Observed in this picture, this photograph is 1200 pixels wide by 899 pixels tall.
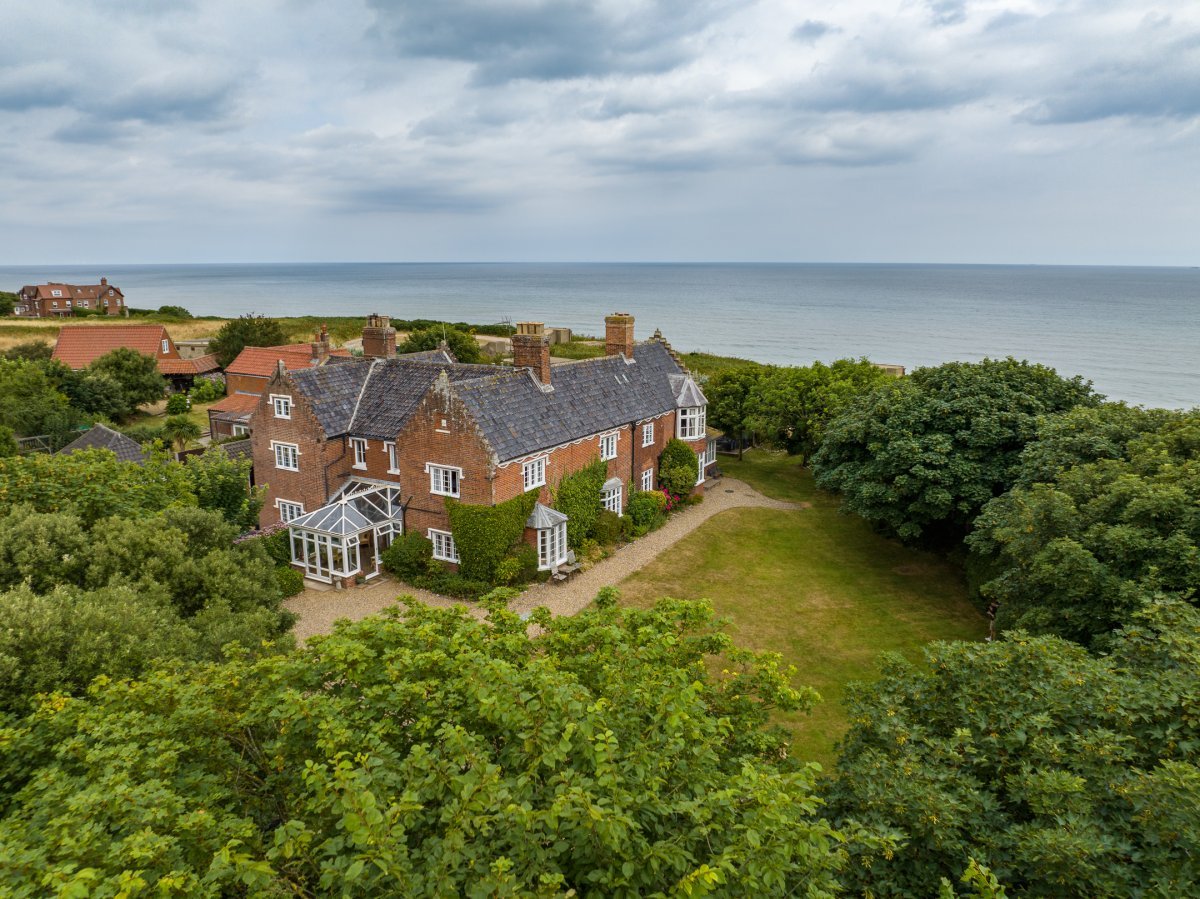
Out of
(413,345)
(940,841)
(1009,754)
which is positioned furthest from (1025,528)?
(413,345)

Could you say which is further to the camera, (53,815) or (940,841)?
(940,841)

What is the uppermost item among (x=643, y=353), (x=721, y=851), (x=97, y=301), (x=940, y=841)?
(x=97, y=301)

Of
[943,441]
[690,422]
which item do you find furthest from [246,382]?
[943,441]

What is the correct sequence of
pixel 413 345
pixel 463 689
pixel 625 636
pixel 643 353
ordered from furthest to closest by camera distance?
pixel 413 345 → pixel 643 353 → pixel 625 636 → pixel 463 689

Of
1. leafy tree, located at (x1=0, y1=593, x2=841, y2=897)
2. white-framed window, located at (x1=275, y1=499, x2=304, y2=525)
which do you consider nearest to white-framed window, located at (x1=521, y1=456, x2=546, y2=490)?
white-framed window, located at (x1=275, y1=499, x2=304, y2=525)

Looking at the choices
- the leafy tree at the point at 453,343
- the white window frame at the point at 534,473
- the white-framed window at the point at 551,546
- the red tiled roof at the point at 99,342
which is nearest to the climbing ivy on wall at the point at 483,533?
the white window frame at the point at 534,473

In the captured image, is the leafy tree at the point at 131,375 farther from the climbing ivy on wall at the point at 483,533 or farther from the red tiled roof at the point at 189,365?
the climbing ivy on wall at the point at 483,533

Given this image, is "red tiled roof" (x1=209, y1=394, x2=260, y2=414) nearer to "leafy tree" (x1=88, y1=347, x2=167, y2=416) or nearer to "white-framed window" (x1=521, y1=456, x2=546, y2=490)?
"leafy tree" (x1=88, y1=347, x2=167, y2=416)

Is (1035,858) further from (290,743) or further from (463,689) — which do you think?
(290,743)
